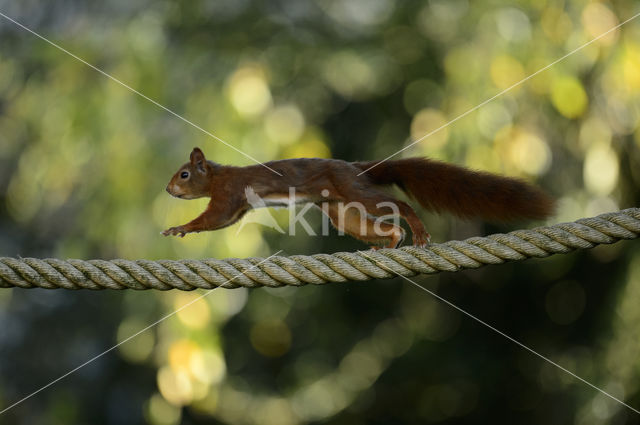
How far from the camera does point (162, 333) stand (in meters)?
2.53

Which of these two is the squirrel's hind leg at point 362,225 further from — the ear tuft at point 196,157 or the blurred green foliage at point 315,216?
the blurred green foliage at point 315,216

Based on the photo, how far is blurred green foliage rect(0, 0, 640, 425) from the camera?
2404 millimetres

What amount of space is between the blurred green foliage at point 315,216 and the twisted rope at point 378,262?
0.87 metres

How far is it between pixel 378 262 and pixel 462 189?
0.30 m

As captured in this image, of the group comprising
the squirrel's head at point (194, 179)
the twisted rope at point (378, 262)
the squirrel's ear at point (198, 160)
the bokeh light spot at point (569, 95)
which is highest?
the bokeh light spot at point (569, 95)

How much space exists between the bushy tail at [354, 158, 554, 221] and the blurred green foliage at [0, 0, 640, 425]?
787 millimetres

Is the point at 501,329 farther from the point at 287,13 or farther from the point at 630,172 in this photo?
the point at 287,13

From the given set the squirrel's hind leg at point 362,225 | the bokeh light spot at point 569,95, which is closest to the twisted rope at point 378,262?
the squirrel's hind leg at point 362,225

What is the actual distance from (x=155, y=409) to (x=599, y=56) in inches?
71.3

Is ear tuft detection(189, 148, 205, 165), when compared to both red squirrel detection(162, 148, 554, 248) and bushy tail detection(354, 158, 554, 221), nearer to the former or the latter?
red squirrel detection(162, 148, 554, 248)

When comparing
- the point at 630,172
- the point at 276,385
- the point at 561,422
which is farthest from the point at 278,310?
the point at 630,172

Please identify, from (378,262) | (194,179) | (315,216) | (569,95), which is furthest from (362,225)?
(315,216)

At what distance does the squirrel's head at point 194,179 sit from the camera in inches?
58.1

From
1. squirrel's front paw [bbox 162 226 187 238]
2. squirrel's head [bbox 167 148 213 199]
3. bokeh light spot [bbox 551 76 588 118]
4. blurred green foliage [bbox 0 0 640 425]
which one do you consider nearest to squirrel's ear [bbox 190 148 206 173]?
squirrel's head [bbox 167 148 213 199]
